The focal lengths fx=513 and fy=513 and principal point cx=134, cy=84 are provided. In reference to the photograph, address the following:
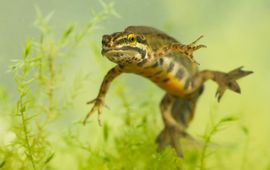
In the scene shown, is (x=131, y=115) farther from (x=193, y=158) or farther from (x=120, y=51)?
(x=120, y=51)

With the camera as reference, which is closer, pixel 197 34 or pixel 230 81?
pixel 230 81

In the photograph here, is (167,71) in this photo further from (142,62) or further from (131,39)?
(131,39)

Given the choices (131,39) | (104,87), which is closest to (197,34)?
(104,87)

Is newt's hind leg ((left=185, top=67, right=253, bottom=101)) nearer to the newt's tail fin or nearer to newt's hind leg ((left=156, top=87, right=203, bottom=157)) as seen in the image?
the newt's tail fin

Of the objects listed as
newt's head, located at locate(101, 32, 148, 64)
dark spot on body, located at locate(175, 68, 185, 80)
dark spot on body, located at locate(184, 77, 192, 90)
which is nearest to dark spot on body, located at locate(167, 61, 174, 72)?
dark spot on body, located at locate(175, 68, 185, 80)

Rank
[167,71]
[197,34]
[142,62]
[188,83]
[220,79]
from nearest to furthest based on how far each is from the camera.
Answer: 1. [142,62]
2. [167,71]
3. [220,79]
4. [188,83]
5. [197,34]

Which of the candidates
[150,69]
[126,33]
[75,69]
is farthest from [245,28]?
[126,33]

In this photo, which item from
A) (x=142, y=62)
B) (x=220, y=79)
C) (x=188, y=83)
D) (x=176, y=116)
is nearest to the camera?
(x=142, y=62)
